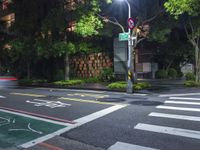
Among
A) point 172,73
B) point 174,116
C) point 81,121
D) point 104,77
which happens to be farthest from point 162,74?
point 81,121

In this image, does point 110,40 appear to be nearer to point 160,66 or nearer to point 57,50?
point 57,50

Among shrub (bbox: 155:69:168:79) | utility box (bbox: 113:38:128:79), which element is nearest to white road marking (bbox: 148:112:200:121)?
utility box (bbox: 113:38:128:79)

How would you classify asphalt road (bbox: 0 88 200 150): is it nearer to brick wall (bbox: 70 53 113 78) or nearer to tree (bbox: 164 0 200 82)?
tree (bbox: 164 0 200 82)

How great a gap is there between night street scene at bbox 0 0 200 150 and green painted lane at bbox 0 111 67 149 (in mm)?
31

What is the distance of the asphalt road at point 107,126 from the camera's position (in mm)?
7034

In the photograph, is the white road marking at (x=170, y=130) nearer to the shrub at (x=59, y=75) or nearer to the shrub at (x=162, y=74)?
the shrub at (x=59, y=75)

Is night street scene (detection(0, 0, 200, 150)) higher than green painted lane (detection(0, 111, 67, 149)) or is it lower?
higher

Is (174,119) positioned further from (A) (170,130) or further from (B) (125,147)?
(B) (125,147)

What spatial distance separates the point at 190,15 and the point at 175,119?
40.3 feet

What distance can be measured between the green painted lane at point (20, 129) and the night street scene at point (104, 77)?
1.2 inches

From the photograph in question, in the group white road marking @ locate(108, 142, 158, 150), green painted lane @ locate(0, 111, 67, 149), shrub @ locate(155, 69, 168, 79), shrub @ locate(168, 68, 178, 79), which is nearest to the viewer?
white road marking @ locate(108, 142, 158, 150)

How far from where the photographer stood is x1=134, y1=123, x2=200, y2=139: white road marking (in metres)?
7.63

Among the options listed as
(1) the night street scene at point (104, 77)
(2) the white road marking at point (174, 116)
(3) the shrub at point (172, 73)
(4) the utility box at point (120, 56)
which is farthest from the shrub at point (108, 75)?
(2) the white road marking at point (174, 116)

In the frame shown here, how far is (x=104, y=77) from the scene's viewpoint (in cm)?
2683
